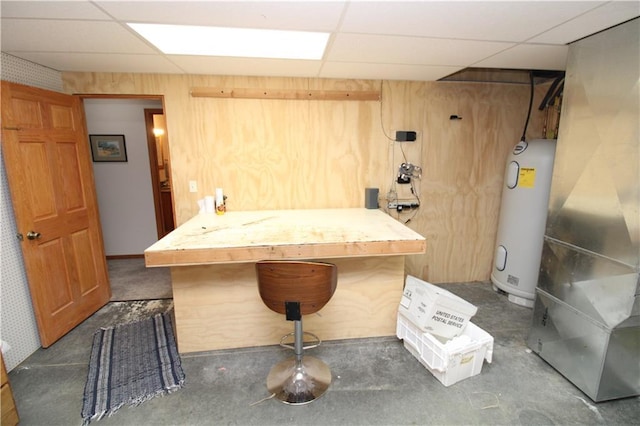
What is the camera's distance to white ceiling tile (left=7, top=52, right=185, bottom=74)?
7.69ft

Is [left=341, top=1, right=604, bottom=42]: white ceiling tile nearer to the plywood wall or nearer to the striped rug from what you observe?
the plywood wall

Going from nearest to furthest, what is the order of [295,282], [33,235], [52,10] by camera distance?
1. [52,10]
2. [295,282]
3. [33,235]

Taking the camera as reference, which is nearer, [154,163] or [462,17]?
[462,17]

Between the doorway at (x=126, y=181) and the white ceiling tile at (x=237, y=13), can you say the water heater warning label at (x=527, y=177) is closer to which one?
the white ceiling tile at (x=237, y=13)

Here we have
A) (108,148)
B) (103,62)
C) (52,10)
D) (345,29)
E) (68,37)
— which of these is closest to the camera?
(52,10)

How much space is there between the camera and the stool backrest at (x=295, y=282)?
1670mm

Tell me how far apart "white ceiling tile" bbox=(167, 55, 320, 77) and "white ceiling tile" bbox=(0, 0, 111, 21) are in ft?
2.47

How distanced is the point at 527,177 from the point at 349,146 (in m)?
1.78

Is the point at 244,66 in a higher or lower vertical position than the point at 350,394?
higher

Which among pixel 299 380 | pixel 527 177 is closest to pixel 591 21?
pixel 527 177

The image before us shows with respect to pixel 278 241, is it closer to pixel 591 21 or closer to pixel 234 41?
pixel 234 41

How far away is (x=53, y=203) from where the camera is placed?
101 inches

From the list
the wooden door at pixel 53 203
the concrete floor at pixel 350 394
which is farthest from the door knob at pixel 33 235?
the concrete floor at pixel 350 394

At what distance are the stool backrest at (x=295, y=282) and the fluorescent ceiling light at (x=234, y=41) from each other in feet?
4.79
